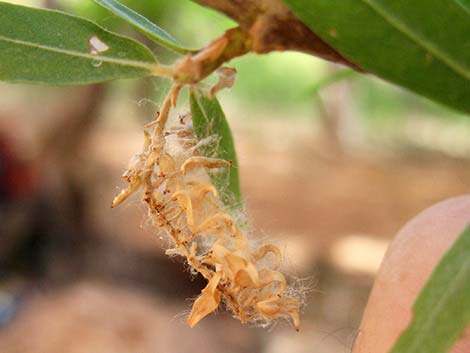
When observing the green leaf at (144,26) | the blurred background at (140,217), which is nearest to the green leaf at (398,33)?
the green leaf at (144,26)

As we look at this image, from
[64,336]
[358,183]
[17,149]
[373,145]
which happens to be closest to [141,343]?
[64,336]

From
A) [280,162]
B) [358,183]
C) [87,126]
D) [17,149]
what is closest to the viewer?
[17,149]

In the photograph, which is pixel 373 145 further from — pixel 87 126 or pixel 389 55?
pixel 389 55

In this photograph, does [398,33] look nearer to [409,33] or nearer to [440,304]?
[409,33]

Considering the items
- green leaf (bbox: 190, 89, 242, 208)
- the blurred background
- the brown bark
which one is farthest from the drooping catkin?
the blurred background

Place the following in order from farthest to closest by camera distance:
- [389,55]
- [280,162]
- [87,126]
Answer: [280,162] < [87,126] < [389,55]

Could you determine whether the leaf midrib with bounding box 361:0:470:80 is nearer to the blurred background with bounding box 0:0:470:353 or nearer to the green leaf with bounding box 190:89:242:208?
the green leaf with bounding box 190:89:242:208
